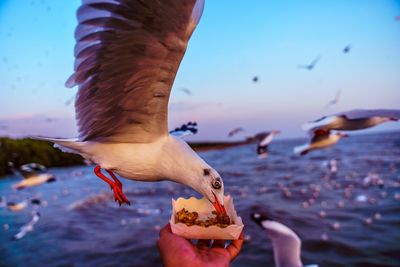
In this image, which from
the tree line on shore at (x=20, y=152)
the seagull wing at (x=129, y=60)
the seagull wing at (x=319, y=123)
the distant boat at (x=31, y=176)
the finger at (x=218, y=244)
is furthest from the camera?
the tree line on shore at (x=20, y=152)

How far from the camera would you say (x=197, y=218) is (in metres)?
0.86

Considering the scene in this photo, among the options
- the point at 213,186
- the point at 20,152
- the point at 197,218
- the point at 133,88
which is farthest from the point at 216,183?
the point at 20,152

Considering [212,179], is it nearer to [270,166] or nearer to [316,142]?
[316,142]

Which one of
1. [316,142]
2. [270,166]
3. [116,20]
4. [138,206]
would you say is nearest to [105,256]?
[138,206]

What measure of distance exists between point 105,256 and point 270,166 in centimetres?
269

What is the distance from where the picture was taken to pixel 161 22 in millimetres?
600

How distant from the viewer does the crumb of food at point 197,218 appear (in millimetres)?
766

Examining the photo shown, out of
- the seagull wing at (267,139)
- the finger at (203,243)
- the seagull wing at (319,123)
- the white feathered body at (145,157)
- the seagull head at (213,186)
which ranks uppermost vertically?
the seagull wing at (319,123)

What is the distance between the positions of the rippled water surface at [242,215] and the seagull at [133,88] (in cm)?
156

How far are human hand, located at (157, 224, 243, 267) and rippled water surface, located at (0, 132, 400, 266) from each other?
1451mm

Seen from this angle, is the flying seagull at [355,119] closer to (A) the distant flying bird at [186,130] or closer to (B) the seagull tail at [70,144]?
(A) the distant flying bird at [186,130]

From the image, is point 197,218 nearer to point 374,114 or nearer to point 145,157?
point 145,157

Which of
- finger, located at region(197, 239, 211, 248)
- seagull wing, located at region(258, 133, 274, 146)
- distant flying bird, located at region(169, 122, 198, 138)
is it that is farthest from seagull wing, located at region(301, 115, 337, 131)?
seagull wing, located at region(258, 133, 274, 146)

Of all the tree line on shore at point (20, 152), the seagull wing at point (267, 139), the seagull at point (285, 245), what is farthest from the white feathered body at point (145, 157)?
the tree line on shore at point (20, 152)
